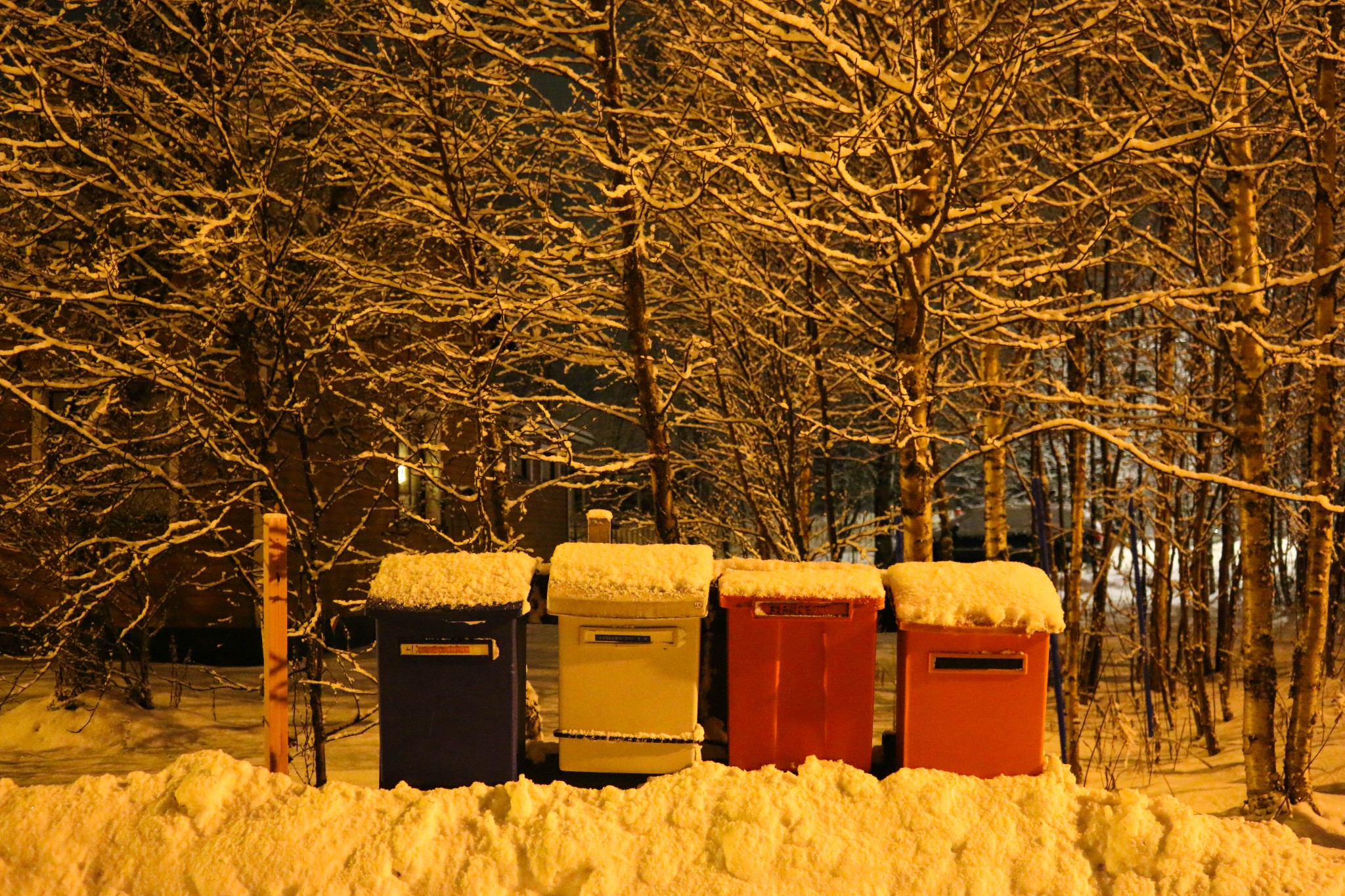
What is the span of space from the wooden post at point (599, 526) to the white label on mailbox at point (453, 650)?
884mm

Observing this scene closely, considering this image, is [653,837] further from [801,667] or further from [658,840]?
[801,667]

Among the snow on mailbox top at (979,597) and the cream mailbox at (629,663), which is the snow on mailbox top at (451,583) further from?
Answer: the snow on mailbox top at (979,597)

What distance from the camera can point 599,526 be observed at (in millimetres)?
5305

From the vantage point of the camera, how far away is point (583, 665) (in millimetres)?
4586

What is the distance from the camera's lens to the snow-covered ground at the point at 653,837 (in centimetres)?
396

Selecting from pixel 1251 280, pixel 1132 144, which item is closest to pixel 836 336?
pixel 1251 280

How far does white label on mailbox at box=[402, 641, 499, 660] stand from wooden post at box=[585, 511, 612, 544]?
884 mm

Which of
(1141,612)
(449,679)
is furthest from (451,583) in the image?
(1141,612)

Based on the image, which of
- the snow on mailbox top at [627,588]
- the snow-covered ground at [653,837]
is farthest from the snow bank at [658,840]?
the snow on mailbox top at [627,588]

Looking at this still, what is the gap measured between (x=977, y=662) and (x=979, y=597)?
286mm

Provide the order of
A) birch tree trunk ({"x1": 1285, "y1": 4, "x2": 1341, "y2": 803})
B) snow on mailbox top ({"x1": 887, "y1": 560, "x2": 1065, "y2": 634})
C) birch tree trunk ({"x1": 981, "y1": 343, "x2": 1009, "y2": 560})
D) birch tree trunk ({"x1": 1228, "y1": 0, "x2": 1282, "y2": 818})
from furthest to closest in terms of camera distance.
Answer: birch tree trunk ({"x1": 981, "y1": 343, "x2": 1009, "y2": 560}) → birch tree trunk ({"x1": 1228, "y1": 0, "x2": 1282, "y2": 818}) → birch tree trunk ({"x1": 1285, "y1": 4, "x2": 1341, "y2": 803}) → snow on mailbox top ({"x1": 887, "y1": 560, "x2": 1065, "y2": 634})

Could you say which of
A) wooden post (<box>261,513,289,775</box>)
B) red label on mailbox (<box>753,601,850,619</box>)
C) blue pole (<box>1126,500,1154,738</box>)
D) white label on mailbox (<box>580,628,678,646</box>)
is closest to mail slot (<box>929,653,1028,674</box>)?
red label on mailbox (<box>753,601,850,619</box>)

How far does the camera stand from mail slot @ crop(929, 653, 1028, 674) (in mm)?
4418

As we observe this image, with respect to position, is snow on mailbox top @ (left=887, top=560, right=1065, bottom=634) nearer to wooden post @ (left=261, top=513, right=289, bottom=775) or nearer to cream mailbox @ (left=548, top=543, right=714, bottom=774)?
cream mailbox @ (left=548, top=543, right=714, bottom=774)
